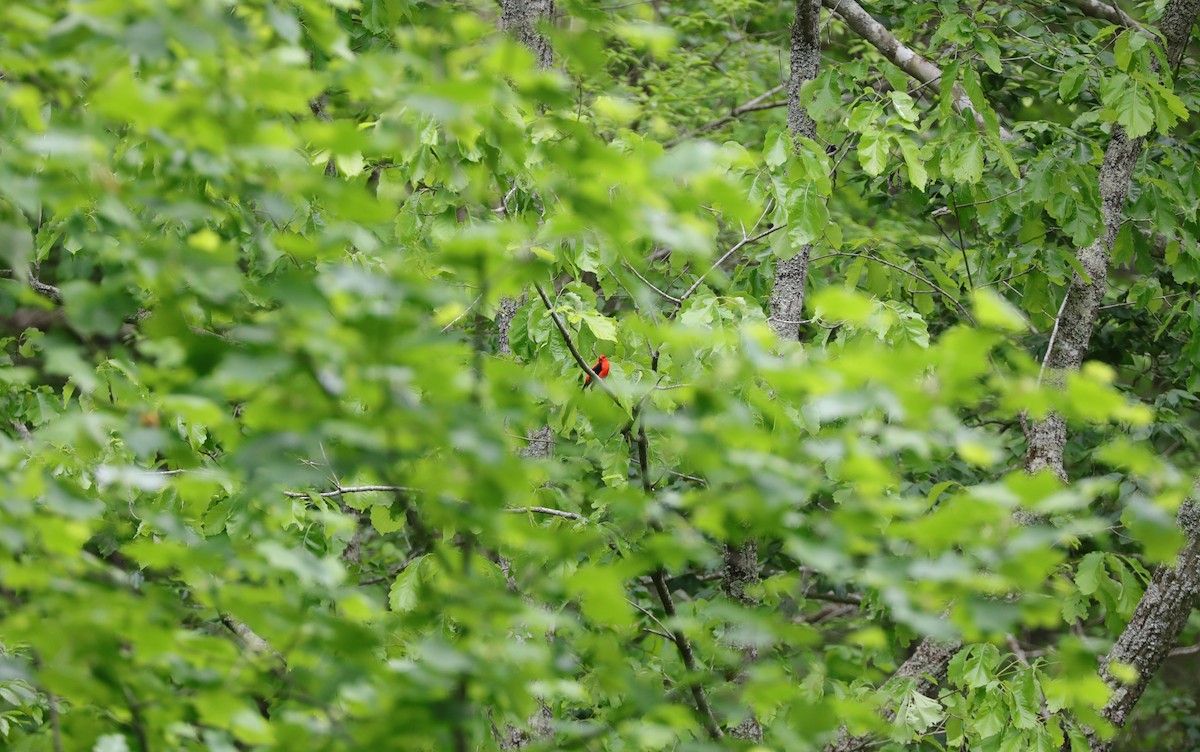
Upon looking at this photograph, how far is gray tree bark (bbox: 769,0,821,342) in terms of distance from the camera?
3646 mm

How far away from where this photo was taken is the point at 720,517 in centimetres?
144

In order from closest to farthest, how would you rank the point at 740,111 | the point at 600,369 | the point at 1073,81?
the point at 600,369
the point at 1073,81
the point at 740,111

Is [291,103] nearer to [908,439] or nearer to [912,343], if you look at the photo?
[908,439]

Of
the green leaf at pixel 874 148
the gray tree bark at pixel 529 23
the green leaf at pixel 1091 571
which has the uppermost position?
the gray tree bark at pixel 529 23

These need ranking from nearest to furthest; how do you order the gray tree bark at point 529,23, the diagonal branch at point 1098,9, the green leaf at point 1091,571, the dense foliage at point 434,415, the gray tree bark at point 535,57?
the dense foliage at point 434,415 → the gray tree bark at point 535,57 → the gray tree bark at point 529,23 → the green leaf at point 1091,571 → the diagonal branch at point 1098,9

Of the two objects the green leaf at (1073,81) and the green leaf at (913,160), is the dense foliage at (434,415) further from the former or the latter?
the green leaf at (1073,81)

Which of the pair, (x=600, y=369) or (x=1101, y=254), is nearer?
(x=600, y=369)

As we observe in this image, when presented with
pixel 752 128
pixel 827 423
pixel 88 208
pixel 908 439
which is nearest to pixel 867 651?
pixel 827 423

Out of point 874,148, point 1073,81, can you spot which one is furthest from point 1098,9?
point 874,148

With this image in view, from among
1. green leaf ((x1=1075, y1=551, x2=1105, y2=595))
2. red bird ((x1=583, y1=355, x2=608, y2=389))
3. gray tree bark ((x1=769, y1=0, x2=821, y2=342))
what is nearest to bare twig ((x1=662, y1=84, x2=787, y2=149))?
gray tree bark ((x1=769, y1=0, x2=821, y2=342))

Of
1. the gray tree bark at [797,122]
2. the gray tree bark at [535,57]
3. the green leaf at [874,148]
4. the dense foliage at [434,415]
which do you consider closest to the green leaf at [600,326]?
the dense foliage at [434,415]

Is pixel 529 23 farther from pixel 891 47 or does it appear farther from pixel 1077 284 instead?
→ pixel 1077 284

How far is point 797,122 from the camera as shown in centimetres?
365

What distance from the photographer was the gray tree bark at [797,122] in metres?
3.65
